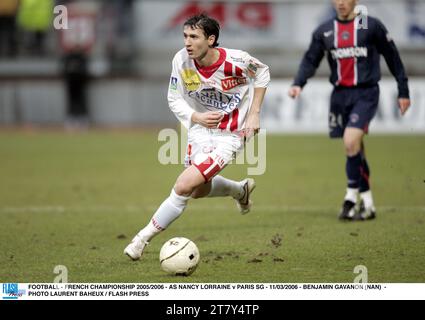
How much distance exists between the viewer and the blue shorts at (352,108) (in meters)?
9.31

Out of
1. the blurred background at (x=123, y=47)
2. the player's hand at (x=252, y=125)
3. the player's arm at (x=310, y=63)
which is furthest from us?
the blurred background at (x=123, y=47)

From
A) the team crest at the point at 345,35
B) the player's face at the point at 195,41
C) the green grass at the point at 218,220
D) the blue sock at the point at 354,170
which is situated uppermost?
the player's face at the point at 195,41

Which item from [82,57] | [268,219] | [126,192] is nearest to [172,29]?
[82,57]

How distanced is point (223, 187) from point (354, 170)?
1869mm

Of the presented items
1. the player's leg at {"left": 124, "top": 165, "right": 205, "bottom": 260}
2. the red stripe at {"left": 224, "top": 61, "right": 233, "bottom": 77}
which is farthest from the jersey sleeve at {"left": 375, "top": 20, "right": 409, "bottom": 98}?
the player's leg at {"left": 124, "top": 165, "right": 205, "bottom": 260}

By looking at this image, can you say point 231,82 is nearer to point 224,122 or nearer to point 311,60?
point 224,122

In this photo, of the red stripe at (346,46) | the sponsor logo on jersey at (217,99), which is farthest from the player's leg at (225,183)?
the red stripe at (346,46)

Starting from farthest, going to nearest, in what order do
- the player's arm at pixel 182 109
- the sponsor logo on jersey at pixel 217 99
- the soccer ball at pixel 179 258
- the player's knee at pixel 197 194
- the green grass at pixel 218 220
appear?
the player's knee at pixel 197 194 < the sponsor logo on jersey at pixel 217 99 < the player's arm at pixel 182 109 < the green grass at pixel 218 220 < the soccer ball at pixel 179 258

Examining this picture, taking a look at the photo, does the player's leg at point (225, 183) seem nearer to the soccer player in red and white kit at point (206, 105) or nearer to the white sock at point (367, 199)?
the soccer player in red and white kit at point (206, 105)

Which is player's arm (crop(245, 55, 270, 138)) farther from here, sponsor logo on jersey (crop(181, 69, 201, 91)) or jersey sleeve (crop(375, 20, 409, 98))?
jersey sleeve (crop(375, 20, 409, 98))

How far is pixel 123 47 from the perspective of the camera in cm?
2400

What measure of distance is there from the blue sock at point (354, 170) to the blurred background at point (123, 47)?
1239cm

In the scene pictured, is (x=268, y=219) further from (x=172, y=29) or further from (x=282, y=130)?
(x=172, y=29)

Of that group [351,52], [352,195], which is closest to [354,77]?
[351,52]
